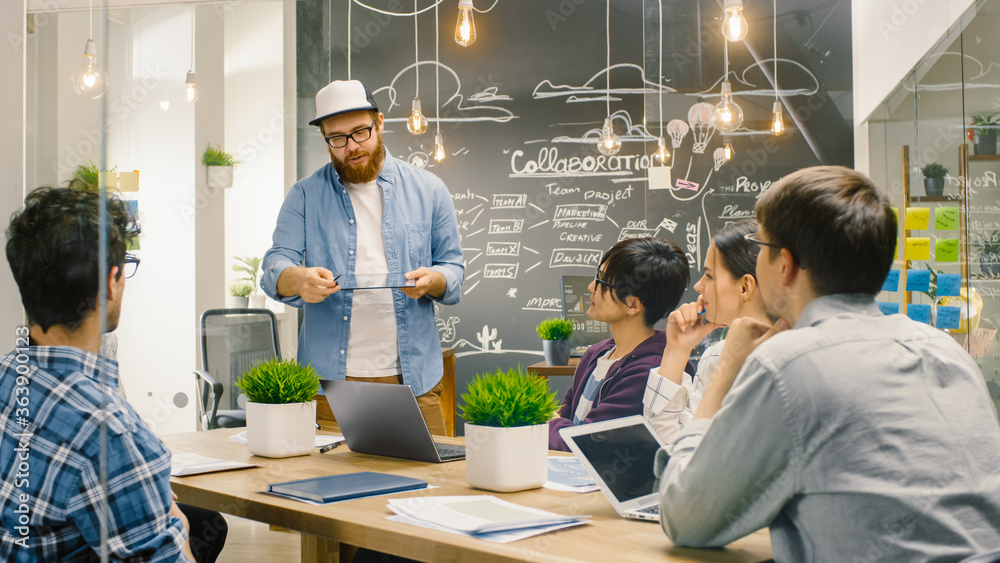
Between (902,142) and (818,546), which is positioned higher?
(902,142)

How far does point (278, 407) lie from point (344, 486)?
1.40 feet

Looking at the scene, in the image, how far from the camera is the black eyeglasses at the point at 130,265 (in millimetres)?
1222

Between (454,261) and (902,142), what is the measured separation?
8.49 ft

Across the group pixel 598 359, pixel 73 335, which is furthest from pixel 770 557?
pixel 598 359

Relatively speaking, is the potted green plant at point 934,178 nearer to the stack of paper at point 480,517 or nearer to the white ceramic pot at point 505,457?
the white ceramic pot at point 505,457

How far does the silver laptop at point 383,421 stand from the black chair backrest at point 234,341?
2.58m

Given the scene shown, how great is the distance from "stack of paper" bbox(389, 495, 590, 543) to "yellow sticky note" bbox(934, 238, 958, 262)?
286 centimetres

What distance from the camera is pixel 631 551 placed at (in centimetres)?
111

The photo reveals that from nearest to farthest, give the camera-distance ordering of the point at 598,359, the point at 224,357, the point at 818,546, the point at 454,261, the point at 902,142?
the point at 818,546 → the point at 598,359 → the point at 454,261 → the point at 902,142 → the point at 224,357

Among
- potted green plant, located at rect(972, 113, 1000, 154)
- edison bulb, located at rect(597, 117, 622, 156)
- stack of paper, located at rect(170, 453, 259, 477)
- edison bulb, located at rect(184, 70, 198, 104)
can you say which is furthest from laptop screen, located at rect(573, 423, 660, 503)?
edison bulb, located at rect(184, 70, 198, 104)

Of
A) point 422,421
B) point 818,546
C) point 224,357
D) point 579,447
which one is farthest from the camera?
point 224,357

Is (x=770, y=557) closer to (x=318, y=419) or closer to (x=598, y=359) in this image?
(x=598, y=359)

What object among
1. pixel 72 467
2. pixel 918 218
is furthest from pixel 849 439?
pixel 918 218

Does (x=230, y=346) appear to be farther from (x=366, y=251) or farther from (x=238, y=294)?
(x=366, y=251)
